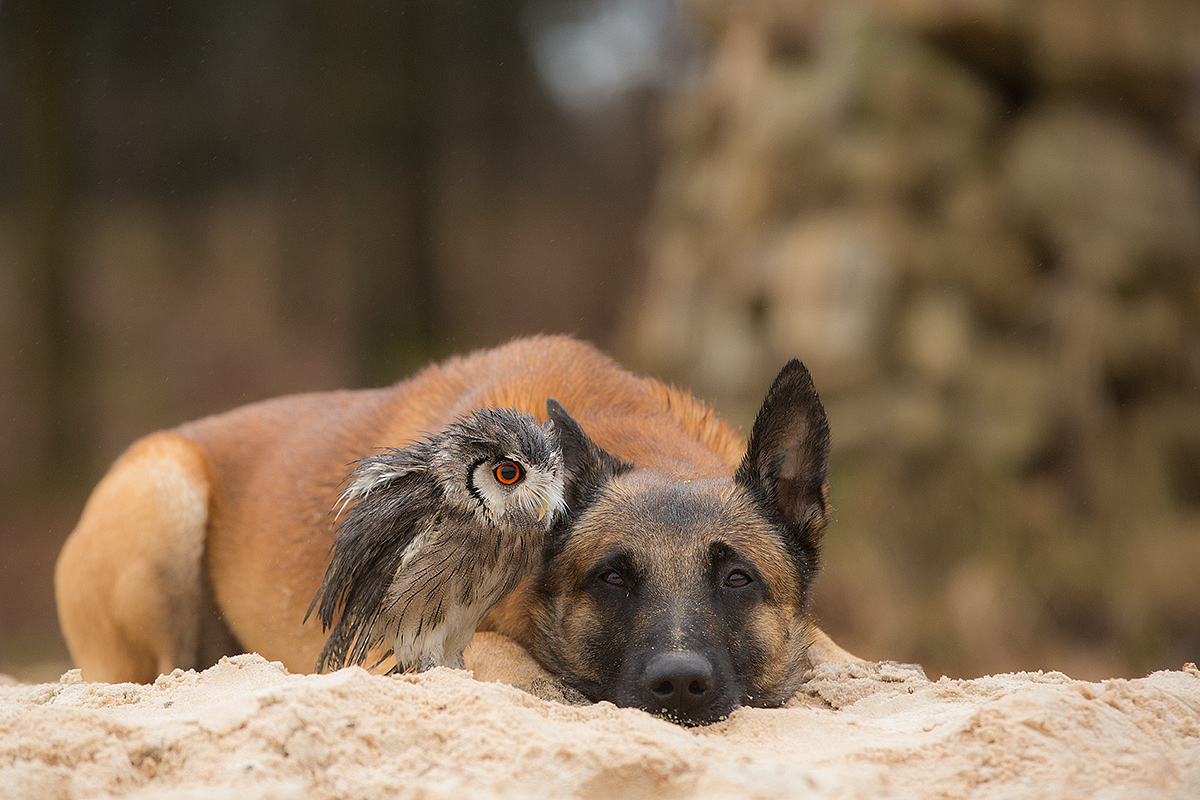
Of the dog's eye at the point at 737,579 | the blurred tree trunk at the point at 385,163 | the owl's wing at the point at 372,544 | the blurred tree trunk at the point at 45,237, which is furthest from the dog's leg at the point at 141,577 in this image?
the blurred tree trunk at the point at 45,237

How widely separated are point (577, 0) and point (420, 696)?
1912 centimetres

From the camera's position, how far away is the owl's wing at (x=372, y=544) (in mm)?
3684

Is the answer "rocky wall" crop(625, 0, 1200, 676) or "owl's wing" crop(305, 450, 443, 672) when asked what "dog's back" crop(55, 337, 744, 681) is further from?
"rocky wall" crop(625, 0, 1200, 676)

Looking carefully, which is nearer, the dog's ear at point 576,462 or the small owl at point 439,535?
the small owl at point 439,535

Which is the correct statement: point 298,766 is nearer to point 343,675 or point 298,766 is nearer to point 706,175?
point 343,675

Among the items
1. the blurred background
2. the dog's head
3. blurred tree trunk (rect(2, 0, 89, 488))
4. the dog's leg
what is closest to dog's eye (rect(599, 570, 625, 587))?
the dog's head

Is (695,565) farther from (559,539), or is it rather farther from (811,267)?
(811,267)

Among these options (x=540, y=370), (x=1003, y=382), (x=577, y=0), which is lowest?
(x=540, y=370)

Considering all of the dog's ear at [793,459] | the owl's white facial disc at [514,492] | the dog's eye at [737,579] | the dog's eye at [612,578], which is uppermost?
the dog's ear at [793,459]

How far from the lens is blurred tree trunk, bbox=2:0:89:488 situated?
50.6ft

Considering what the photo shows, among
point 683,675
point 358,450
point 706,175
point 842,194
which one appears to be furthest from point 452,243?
point 683,675

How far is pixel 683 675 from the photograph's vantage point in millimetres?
3367

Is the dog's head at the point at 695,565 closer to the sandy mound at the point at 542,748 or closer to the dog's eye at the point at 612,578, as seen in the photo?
the dog's eye at the point at 612,578

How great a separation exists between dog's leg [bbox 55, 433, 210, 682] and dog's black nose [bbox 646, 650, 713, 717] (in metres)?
3.06
